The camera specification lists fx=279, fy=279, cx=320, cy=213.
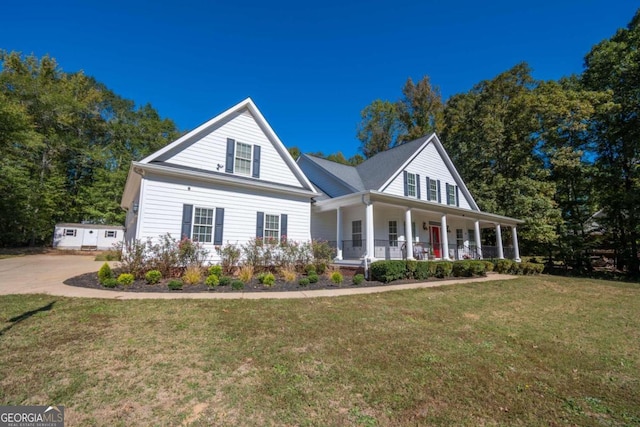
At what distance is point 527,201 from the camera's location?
770 inches

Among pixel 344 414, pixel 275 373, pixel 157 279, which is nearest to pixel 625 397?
pixel 344 414

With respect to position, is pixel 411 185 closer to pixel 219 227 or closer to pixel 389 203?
pixel 389 203

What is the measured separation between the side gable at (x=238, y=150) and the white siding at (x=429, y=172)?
5.91 m

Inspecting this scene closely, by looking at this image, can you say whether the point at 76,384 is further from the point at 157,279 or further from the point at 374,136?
the point at 374,136

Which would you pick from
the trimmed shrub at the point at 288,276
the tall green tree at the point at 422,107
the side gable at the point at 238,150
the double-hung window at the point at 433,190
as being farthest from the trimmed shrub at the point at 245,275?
the tall green tree at the point at 422,107

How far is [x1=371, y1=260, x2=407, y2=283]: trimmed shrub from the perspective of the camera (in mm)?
10594

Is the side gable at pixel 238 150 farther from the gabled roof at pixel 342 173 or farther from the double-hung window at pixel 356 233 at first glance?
the double-hung window at pixel 356 233

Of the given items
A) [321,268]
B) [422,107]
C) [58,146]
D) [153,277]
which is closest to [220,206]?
[153,277]

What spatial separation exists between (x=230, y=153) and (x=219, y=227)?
10.8 ft

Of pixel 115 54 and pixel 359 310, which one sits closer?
pixel 359 310

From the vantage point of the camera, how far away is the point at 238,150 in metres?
12.4

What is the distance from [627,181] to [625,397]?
21497 millimetres

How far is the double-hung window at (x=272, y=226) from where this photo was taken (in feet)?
40.7

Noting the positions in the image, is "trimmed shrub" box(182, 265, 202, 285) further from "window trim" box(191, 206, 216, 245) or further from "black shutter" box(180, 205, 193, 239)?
"window trim" box(191, 206, 216, 245)
